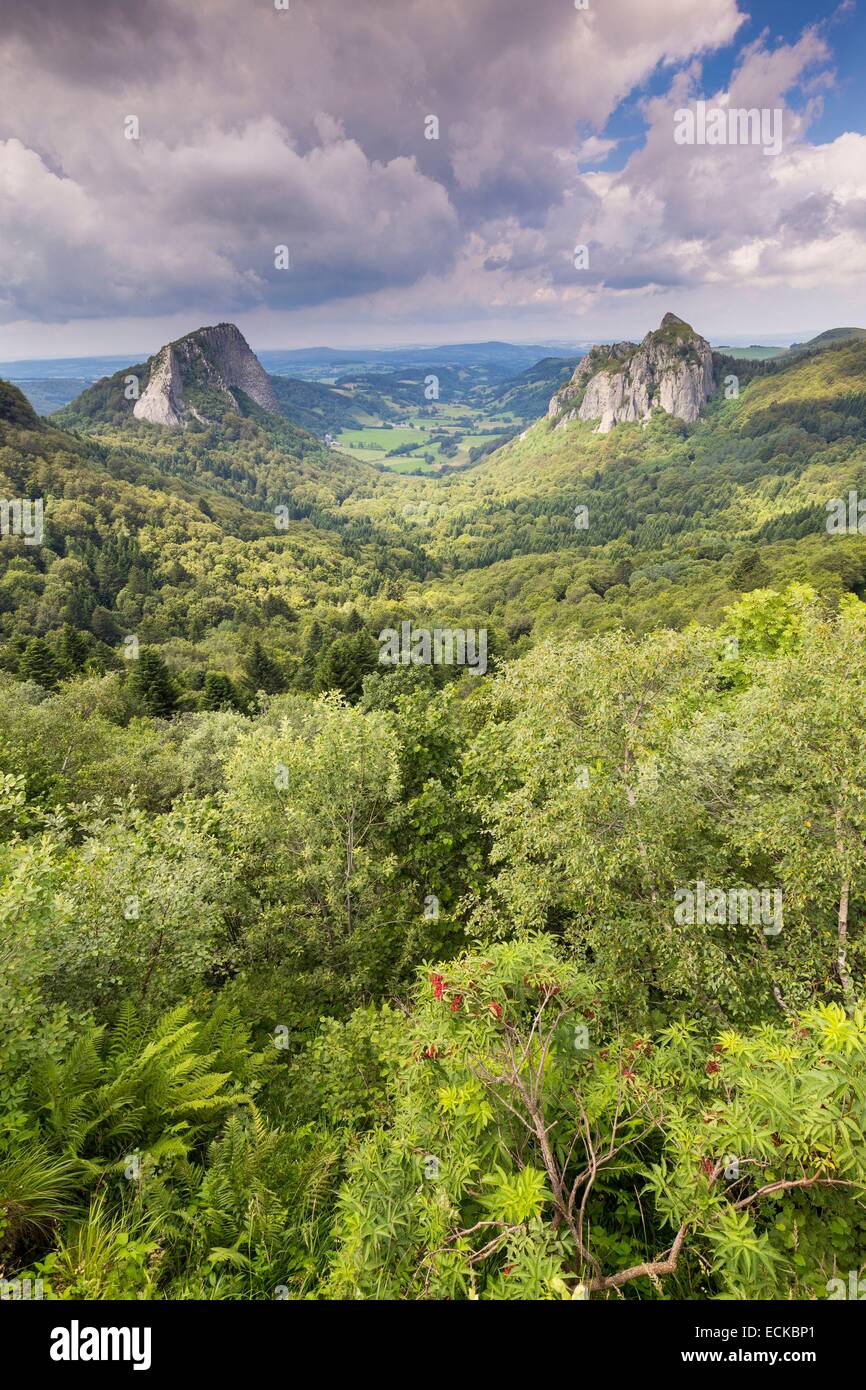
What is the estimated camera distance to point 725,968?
8.16 metres

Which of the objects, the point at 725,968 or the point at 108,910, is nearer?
the point at 725,968

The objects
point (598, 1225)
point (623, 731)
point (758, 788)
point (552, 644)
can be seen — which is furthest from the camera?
point (552, 644)

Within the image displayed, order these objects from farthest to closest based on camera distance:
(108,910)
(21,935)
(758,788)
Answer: (758,788), (108,910), (21,935)

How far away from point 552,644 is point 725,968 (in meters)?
6.92

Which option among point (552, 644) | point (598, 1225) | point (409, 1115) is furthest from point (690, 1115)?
point (552, 644)
